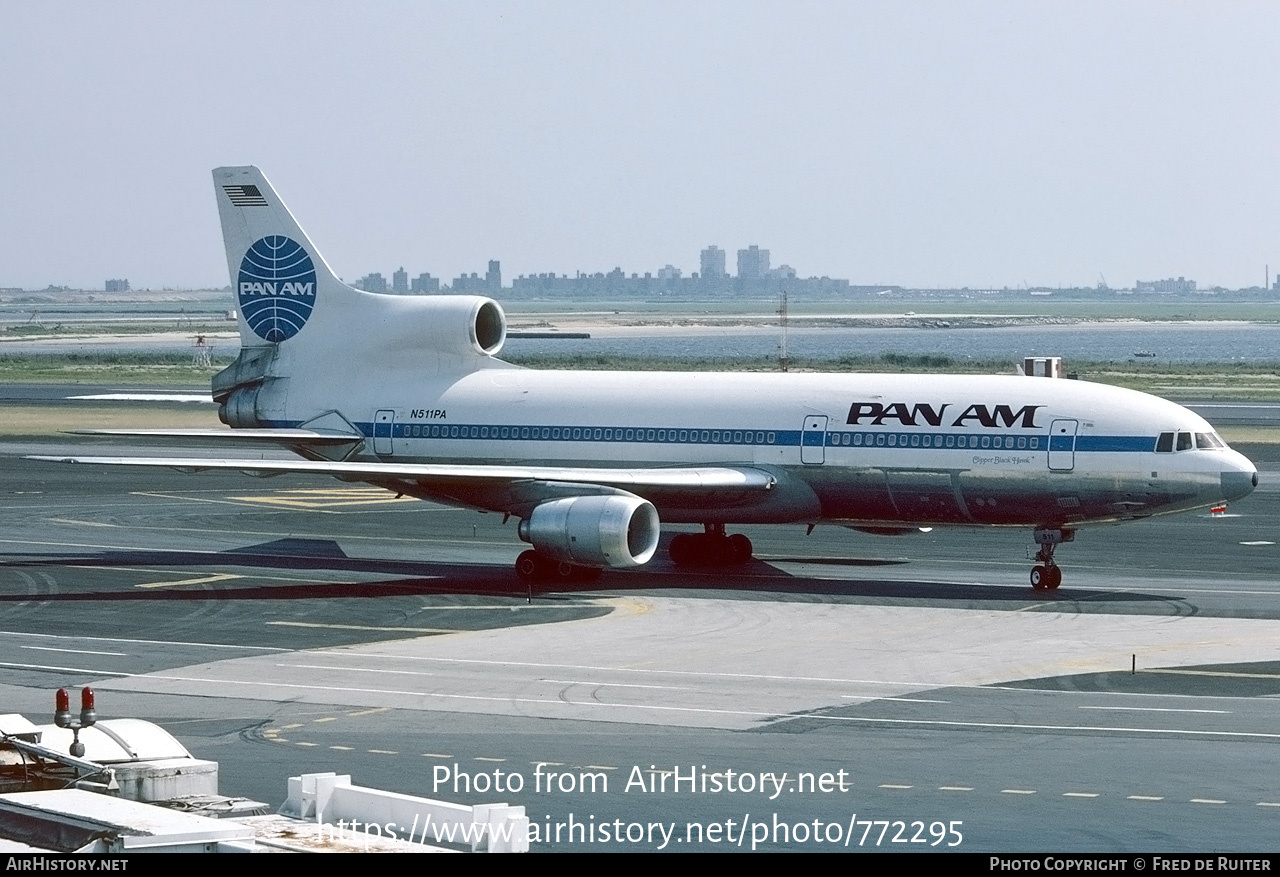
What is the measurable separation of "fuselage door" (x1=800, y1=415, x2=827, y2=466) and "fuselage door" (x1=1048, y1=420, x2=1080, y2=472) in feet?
18.1

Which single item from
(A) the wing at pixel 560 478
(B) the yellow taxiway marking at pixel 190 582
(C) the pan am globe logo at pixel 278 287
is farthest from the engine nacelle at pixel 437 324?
(B) the yellow taxiway marking at pixel 190 582

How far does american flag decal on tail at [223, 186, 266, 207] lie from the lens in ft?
182

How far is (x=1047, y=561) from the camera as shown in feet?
151

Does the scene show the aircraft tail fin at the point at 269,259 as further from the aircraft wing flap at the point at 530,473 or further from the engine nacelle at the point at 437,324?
the aircraft wing flap at the point at 530,473

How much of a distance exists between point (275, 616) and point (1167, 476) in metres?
19.9

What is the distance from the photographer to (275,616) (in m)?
42.0

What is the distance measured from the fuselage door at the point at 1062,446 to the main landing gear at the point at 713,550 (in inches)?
380

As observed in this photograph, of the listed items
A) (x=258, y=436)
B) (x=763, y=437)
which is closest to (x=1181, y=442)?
(x=763, y=437)

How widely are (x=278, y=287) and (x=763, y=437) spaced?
1591 centimetres

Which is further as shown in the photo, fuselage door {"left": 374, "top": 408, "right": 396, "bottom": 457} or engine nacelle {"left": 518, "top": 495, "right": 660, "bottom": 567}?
fuselage door {"left": 374, "top": 408, "right": 396, "bottom": 457}

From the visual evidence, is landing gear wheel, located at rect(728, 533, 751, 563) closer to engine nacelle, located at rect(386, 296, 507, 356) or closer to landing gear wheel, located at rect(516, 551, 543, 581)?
landing gear wheel, located at rect(516, 551, 543, 581)

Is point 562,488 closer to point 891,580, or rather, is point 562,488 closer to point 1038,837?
point 891,580

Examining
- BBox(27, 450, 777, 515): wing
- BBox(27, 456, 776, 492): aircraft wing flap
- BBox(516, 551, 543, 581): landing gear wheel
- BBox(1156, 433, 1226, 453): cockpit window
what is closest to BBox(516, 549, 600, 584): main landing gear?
BBox(516, 551, 543, 581): landing gear wheel

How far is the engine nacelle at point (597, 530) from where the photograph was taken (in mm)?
44156
